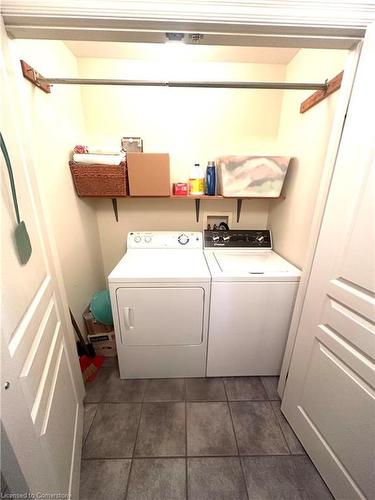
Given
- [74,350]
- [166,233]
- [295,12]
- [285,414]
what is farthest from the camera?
[166,233]

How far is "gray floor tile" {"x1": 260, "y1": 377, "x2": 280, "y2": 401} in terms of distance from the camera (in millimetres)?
1609

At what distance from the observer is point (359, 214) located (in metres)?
0.87

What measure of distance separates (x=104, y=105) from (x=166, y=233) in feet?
4.19

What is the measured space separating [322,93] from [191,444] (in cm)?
244

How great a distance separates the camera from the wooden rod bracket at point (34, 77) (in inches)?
44.3

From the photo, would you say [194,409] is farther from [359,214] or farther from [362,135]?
[362,135]

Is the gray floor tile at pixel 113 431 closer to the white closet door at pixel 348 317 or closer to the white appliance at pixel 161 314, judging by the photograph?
the white appliance at pixel 161 314

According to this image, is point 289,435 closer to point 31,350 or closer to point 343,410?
point 343,410

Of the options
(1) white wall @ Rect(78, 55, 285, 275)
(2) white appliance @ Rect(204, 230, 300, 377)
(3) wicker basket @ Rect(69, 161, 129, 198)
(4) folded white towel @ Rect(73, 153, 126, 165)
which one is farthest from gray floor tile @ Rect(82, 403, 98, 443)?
(4) folded white towel @ Rect(73, 153, 126, 165)

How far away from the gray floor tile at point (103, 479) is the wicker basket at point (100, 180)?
1837 mm

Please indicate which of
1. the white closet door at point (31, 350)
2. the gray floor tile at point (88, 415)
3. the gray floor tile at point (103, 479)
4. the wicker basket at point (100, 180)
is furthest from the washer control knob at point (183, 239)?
the gray floor tile at point (103, 479)

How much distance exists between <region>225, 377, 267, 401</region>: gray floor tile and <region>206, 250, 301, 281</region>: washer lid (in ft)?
3.16

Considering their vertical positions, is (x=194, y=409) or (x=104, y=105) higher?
(x=104, y=105)

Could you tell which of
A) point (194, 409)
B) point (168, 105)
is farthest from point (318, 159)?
point (194, 409)
